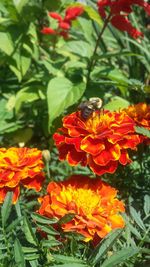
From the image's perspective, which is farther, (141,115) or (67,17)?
(67,17)

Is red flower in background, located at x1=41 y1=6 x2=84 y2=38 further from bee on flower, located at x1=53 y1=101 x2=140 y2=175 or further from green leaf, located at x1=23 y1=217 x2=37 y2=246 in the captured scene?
green leaf, located at x1=23 y1=217 x2=37 y2=246

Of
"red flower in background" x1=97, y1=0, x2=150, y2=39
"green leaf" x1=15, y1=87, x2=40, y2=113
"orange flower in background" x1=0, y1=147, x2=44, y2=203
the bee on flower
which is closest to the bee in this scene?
the bee on flower

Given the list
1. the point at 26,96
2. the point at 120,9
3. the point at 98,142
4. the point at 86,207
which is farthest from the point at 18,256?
the point at 26,96

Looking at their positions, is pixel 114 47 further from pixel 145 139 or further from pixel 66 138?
pixel 66 138

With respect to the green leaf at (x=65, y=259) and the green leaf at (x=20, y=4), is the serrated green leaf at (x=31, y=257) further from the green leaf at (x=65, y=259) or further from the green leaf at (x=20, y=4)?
the green leaf at (x=20, y=4)

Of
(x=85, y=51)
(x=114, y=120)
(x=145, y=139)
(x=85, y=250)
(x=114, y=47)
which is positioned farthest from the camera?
(x=114, y=47)

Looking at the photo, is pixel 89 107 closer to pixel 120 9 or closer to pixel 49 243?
pixel 49 243

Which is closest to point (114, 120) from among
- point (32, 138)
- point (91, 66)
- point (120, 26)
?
point (120, 26)
